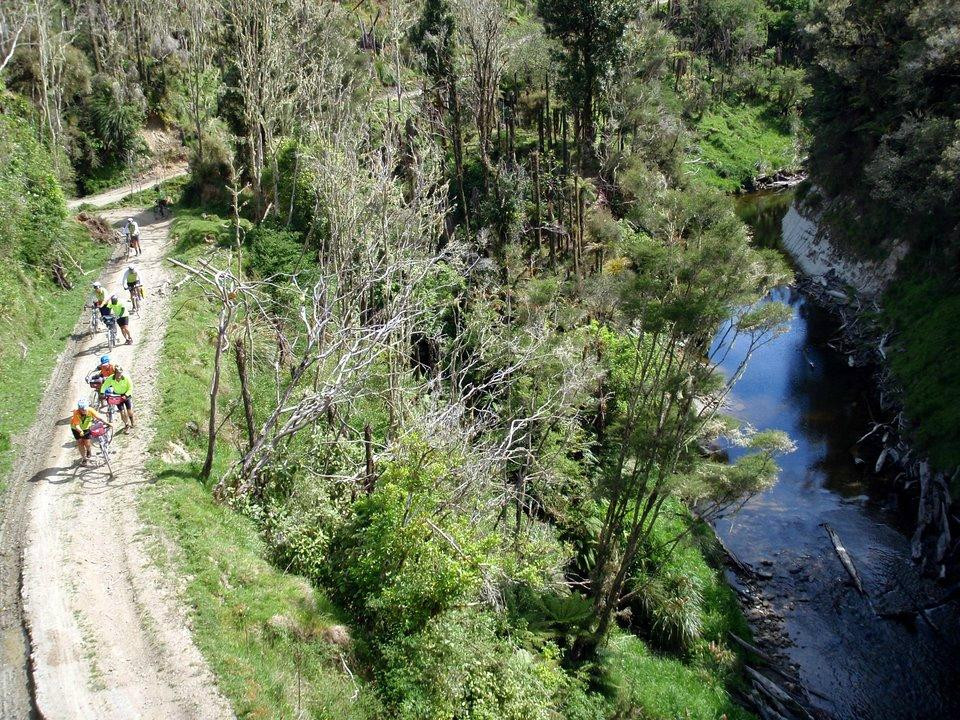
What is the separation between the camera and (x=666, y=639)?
20.3 meters

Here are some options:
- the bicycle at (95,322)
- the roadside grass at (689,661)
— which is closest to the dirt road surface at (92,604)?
the bicycle at (95,322)

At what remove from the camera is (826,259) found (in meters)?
44.8

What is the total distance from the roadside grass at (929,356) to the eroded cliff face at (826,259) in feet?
5.96

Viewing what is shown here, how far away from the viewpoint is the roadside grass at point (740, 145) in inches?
2596

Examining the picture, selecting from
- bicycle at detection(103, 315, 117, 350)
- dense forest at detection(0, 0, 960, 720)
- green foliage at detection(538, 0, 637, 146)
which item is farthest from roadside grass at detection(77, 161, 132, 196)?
green foliage at detection(538, 0, 637, 146)

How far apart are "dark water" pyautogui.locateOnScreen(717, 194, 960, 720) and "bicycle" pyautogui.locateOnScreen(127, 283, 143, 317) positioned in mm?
23188

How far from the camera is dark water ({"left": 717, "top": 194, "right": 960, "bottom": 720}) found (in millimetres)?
19594

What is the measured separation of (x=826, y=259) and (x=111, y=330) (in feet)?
134

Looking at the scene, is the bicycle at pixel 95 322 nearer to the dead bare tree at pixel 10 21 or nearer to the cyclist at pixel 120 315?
the cyclist at pixel 120 315

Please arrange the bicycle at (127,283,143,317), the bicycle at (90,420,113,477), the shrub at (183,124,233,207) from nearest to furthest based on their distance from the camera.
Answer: the bicycle at (90,420,113,477) < the bicycle at (127,283,143,317) < the shrub at (183,124,233,207)

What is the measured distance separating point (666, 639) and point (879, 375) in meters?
20.1

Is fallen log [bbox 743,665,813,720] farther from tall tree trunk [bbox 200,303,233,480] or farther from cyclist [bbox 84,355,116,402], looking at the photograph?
cyclist [bbox 84,355,116,402]

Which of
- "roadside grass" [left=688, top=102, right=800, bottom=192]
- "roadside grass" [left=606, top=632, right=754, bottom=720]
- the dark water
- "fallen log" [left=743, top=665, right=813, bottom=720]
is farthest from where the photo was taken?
"roadside grass" [left=688, top=102, right=800, bottom=192]

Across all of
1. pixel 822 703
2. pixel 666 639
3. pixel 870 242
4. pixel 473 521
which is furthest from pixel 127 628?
pixel 870 242
